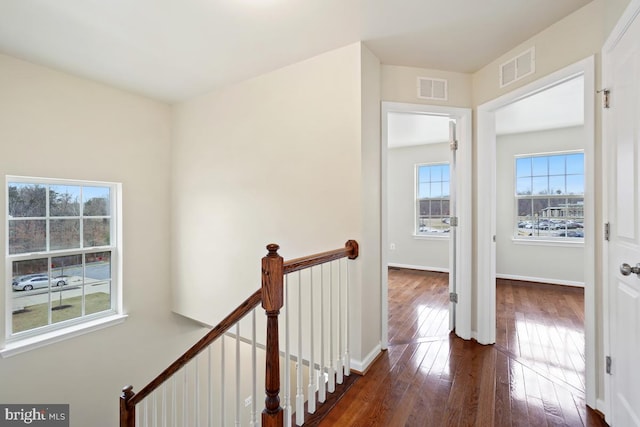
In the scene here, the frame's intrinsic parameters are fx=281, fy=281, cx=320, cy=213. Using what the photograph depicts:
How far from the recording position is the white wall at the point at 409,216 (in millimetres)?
5457

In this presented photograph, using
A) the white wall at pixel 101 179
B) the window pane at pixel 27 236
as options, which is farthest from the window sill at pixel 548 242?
the window pane at pixel 27 236

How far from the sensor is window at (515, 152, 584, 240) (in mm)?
4508

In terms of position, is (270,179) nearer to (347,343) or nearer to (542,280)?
(347,343)

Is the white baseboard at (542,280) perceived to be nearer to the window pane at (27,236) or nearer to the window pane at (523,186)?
the window pane at (523,186)

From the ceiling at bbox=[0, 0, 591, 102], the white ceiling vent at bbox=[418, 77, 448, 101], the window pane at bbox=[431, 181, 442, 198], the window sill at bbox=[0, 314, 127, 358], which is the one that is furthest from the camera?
the window pane at bbox=[431, 181, 442, 198]

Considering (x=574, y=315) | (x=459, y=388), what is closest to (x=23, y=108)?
(x=459, y=388)

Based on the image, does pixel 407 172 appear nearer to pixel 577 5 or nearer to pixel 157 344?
pixel 577 5

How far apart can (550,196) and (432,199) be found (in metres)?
1.84

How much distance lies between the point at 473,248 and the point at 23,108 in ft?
14.0

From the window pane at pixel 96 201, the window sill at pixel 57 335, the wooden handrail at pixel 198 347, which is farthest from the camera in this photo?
the window pane at pixel 96 201

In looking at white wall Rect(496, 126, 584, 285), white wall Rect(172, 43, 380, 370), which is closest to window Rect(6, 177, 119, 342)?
white wall Rect(172, 43, 380, 370)

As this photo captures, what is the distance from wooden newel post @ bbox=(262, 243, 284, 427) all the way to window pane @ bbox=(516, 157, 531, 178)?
5.15 metres

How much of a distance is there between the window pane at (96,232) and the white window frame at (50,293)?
0.04 meters

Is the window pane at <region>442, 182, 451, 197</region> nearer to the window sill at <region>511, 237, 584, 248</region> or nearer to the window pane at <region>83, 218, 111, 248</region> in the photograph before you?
the window sill at <region>511, 237, 584, 248</region>
